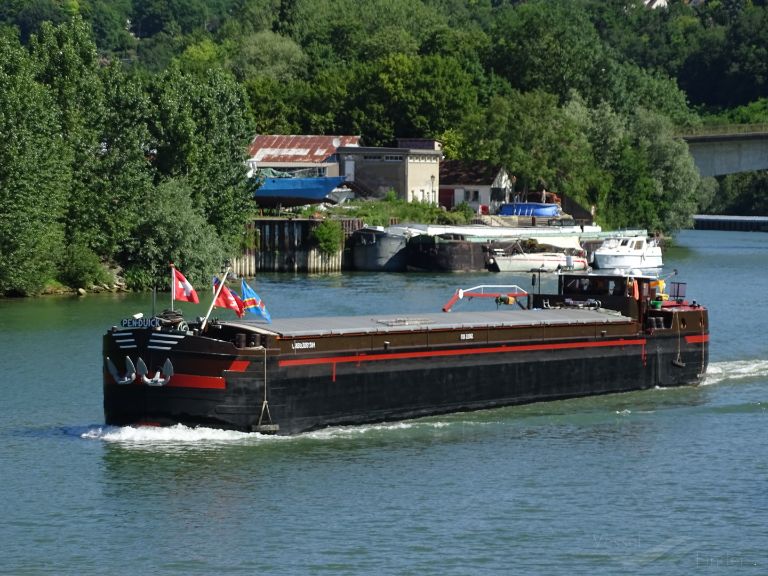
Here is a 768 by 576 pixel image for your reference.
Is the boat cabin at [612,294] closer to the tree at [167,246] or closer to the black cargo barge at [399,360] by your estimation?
the black cargo barge at [399,360]

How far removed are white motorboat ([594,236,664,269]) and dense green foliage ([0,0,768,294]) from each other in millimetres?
15408

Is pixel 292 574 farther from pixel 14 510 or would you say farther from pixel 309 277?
pixel 309 277

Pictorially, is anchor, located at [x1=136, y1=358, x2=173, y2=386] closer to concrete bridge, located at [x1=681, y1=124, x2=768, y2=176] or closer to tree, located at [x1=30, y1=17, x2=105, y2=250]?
tree, located at [x1=30, y1=17, x2=105, y2=250]

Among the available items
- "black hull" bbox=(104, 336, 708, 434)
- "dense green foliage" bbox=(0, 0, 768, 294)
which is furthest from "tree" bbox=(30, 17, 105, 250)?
"black hull" bbox=(104, 336, 708, 434)

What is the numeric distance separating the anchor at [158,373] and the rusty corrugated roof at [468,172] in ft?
303

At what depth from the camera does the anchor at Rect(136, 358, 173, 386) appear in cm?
3978

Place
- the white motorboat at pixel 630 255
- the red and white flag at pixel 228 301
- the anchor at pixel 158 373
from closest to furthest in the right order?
the anchor at pixel 158 373 → the red and white flag at pixel 228 301 → the white motorboat at pixel 630 255

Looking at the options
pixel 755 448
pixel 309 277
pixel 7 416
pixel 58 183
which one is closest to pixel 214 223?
pixel 309 277

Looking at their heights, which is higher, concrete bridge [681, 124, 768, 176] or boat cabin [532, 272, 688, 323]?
concrete bridge [681, 124, 768, 176]

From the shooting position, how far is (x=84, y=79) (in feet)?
271

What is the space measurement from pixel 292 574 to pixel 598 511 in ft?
25.8

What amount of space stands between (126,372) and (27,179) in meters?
37.2

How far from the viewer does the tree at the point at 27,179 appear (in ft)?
246

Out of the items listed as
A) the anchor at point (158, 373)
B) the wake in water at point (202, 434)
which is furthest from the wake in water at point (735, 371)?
the anchor at point (158, 373)
